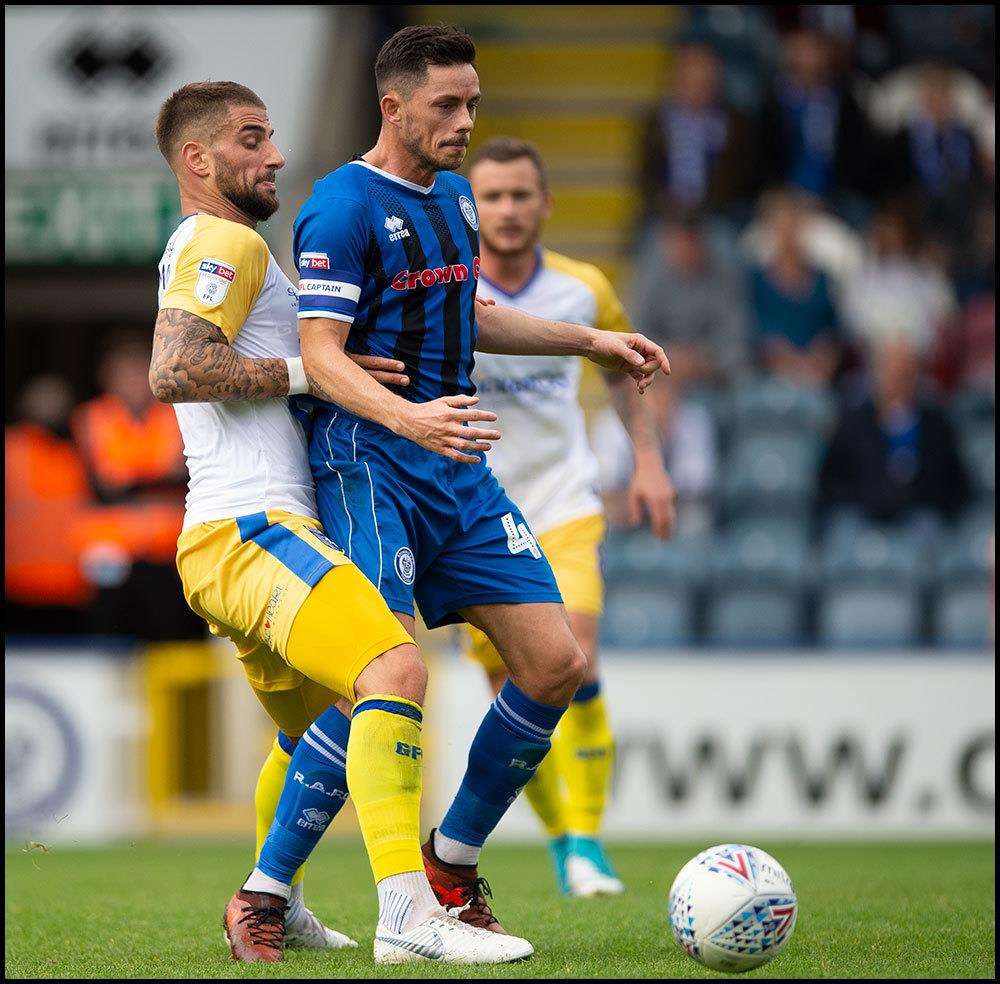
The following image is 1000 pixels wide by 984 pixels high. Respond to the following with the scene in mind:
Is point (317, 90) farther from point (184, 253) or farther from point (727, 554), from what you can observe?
point (184, 253)

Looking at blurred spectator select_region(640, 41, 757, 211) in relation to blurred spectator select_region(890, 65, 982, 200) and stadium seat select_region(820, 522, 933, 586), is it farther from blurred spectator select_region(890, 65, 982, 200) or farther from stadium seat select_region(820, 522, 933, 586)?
stadium seat select_region(820, 522, 933, 586)

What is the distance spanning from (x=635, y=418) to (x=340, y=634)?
110 inches

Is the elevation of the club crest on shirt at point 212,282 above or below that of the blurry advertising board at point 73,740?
above

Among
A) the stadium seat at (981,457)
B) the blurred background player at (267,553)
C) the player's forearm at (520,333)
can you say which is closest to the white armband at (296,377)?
the blurred background player at (267,553)

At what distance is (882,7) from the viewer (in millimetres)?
15039

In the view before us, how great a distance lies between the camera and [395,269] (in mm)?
4754

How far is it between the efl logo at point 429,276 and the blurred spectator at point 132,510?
6692mm

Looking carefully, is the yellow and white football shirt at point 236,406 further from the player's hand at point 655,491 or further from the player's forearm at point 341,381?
the player's hand at point 655,491

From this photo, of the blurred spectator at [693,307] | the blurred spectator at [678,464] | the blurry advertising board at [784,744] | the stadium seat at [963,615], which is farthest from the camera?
the blurred spectator at [693,307]

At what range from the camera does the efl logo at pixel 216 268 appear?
458 centimetres

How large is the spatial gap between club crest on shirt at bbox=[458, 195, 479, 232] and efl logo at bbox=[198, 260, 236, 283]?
751mm

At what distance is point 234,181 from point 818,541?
297 inches

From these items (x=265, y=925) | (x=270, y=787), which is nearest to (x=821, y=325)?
(x=270, y=787)

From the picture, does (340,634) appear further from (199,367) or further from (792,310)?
(792,310)
